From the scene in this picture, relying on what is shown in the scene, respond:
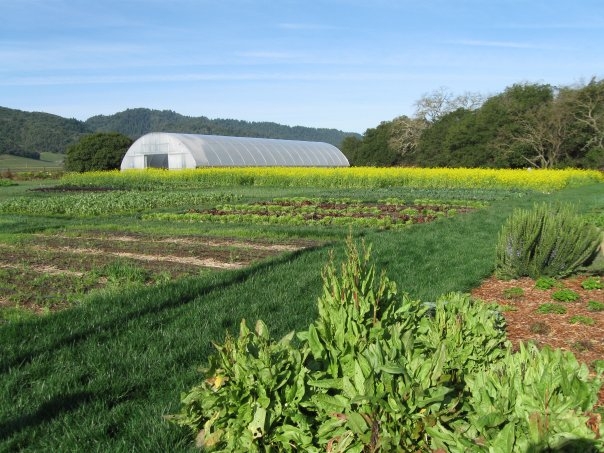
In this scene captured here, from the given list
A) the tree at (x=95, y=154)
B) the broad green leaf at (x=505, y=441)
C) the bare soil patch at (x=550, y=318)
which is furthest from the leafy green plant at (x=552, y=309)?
the tree at (x=95, y=154)

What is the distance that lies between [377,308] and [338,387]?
2.14ft

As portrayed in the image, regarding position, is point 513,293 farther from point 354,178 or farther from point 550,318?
point 354,178

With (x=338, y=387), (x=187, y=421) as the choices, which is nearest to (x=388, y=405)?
(x=338, y=387)

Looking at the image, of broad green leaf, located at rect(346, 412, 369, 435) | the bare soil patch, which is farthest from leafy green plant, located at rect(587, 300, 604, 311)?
broad green leaf, located at rect(346, 412, 369, 435)

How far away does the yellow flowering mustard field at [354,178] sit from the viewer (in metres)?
30.9

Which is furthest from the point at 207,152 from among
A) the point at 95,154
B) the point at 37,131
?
the point at 37,131

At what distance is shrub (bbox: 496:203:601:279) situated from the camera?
7449mm

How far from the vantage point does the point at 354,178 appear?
1291 inches

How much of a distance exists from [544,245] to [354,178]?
83.7ft

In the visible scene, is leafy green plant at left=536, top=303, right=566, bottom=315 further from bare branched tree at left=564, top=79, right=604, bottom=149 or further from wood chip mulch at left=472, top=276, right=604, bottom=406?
bare branched tree at left=564, top=79, right=604, bottom=149

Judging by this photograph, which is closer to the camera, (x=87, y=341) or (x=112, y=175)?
(x=87, y=341)

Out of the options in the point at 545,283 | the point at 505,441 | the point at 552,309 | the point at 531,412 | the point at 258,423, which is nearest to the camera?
the point at 505,441

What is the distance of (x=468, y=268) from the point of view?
8.34 meters

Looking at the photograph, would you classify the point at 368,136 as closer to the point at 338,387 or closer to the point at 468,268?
the point at 468,268
